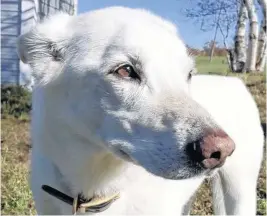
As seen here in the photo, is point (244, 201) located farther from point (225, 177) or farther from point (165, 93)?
point (165, 93)

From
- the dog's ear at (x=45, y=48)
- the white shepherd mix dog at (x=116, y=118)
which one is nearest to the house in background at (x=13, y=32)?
the dog's ear at (x=45, y=48)

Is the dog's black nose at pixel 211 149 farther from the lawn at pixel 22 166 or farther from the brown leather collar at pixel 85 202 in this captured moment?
the lawn at pixel 22 166

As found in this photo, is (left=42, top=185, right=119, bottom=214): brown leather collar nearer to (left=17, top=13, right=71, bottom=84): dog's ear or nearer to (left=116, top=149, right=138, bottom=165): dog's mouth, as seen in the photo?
(left=116, top=149, right=138, bottom=165): dog's mouth

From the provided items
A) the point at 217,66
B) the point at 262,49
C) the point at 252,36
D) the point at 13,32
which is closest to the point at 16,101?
the point at 13,32

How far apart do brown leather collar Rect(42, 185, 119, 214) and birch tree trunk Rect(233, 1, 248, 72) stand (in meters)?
1.64

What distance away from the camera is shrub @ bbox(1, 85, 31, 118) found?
6.77 meters

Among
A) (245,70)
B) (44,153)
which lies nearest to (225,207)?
(44,153)

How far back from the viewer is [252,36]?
4719 mm

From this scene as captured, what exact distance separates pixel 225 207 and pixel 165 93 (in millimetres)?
1477

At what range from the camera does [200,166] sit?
202cm

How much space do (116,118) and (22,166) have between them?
10.5 feet

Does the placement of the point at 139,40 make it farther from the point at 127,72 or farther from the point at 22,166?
the point at 22,166

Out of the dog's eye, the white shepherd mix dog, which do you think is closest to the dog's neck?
the white shepherd mix dog

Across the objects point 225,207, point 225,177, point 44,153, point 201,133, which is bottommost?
point 225,207
